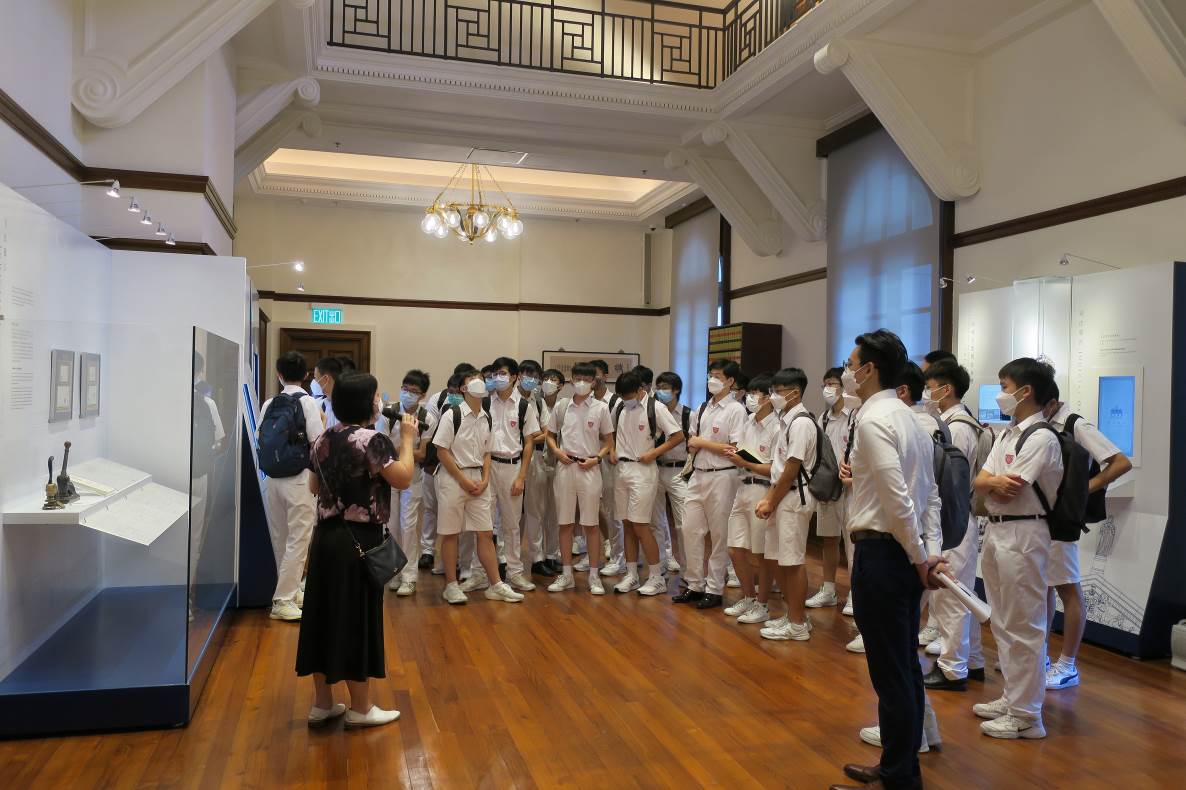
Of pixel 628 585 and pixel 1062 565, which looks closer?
pixel 1062 565

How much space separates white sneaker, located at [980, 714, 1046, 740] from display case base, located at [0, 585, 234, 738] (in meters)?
3.55

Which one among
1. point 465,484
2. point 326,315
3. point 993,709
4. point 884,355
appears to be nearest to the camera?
point 884,355

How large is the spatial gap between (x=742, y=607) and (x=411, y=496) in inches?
100

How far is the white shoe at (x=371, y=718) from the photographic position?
369 centimetres

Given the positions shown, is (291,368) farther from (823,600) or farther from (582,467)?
(823,600)

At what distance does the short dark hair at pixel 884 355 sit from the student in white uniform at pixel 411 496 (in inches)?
153

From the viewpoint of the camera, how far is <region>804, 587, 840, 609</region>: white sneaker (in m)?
6.06

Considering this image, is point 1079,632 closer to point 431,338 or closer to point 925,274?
point 925,274

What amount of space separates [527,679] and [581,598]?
1769mm

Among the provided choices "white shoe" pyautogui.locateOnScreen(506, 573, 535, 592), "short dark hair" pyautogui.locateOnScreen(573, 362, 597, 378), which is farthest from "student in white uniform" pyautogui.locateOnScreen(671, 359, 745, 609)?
"white shoe" pyautogui.locateOnScreen(506, 573, 535, 592)

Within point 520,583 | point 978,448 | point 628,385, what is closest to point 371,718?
point 520,583

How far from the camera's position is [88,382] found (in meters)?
4.14

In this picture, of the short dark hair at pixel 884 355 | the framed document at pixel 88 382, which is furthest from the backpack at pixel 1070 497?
the framed document at pixel 88 382

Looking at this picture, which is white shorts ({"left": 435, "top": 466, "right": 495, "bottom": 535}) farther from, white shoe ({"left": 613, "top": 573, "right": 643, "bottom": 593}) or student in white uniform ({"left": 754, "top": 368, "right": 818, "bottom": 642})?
student in white uniform ({"left": 754, "top": 368, "right": 818, "bottom": 642})
